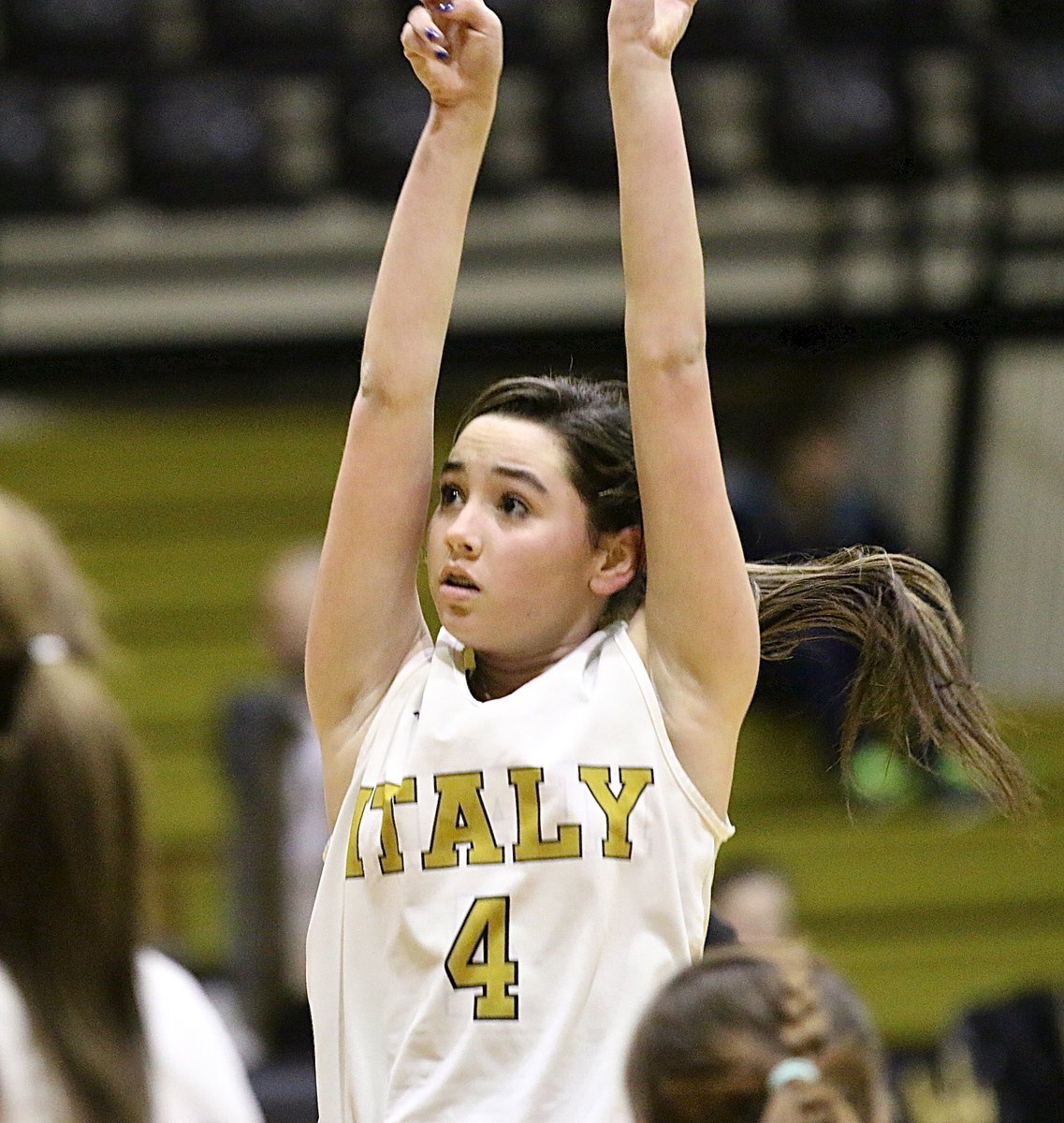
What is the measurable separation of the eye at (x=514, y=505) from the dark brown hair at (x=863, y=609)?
9 cm

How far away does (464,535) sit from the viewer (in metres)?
2.18

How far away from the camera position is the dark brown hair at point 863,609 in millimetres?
2283

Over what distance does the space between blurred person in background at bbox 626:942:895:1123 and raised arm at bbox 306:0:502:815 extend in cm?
64

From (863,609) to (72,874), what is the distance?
101 centimetres

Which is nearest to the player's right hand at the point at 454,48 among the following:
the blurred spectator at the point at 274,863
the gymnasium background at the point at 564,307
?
the blurred spectator at the point at 274,863

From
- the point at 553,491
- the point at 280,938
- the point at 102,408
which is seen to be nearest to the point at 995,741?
the point at 553,491

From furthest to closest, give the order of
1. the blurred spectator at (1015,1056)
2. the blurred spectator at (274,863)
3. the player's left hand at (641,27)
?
the blurred spectator at (1015,1056)
the blurred spectator at (274,863)
the player's left hand at (641,27)

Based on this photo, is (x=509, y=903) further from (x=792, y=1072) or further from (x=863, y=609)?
(x=863, y=609)

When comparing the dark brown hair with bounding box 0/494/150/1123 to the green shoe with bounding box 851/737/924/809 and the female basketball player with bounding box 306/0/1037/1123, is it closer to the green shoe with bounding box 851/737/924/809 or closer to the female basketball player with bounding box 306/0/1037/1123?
the female basketball player with bounding box 306/0/1037/1123

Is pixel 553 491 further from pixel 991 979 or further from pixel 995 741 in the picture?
pixel 991 979

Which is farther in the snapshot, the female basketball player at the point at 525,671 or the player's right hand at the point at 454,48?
the player's right hand at the point at 454,48

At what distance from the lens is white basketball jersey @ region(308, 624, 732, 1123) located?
2.07m

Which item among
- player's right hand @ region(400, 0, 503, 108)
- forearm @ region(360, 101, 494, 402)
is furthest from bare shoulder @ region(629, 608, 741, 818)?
player's right hand @ region(400, 0, 503, 108)

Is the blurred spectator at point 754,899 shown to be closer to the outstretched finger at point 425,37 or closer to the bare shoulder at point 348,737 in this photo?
the bare shoulder at point 348,737
